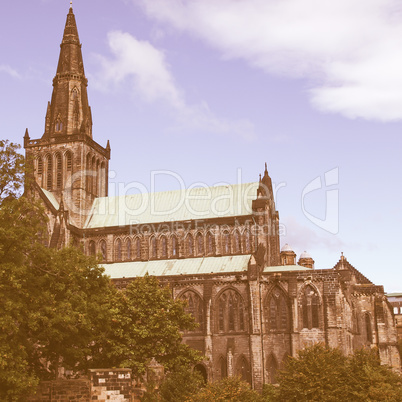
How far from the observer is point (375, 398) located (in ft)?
92.9

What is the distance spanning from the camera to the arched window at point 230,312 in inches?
2245

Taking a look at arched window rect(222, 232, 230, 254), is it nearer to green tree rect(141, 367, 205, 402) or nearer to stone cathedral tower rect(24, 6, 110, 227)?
stone cathedral tower rect(24, 6, 110, 227)

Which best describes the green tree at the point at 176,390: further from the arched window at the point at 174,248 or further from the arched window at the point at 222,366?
the arched window at the point at 174,248

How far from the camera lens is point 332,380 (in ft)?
94.6

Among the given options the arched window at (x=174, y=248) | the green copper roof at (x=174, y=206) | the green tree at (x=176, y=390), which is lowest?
the green tree at (x=176, y=390)

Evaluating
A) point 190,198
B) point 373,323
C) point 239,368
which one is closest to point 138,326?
point 239,368

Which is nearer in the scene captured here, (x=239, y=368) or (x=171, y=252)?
(x=239, y=368)

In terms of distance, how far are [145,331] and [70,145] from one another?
3534 cm

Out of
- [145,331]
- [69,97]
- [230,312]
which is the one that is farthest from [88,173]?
[145,331]

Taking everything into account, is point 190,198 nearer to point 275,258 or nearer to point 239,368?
point 275,258

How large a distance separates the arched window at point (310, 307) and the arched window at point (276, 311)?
5.35 ft

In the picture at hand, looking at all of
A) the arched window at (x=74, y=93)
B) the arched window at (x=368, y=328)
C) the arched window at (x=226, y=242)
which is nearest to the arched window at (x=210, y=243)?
the arched window at (x=226, y=242)

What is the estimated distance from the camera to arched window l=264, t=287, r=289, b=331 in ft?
184

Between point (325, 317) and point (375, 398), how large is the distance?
26882 mm
